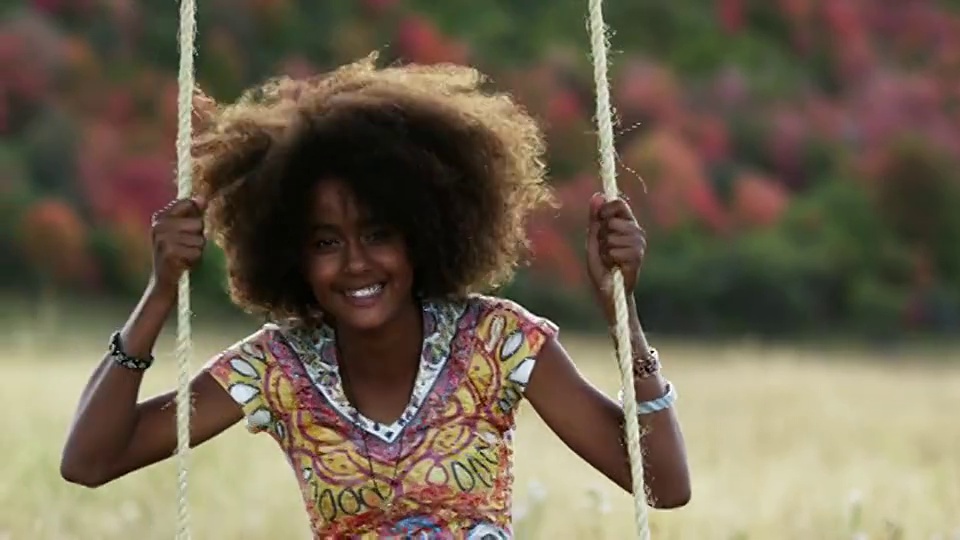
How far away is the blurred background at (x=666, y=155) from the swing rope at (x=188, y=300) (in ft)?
31.9

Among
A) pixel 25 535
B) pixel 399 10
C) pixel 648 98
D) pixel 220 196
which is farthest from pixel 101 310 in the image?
pixel 220 196

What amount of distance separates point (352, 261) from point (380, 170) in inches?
6.9

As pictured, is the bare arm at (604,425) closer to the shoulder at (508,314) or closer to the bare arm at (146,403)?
the shoulder at (508,314)

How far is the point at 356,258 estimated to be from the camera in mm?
3484

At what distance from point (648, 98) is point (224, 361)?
2199cm

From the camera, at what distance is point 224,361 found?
3.60 metres

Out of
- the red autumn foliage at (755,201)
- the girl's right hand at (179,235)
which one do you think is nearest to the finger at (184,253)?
the girl's right hand at (179,235)

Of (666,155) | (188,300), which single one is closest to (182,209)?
(188,300)

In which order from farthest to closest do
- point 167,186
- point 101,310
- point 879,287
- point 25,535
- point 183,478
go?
point 879,287, point 167,186, point 101,310, point 25,535, point 183,478

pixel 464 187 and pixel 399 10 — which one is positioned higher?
pixel 399 10

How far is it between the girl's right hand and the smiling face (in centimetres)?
26

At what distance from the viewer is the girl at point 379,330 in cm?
350

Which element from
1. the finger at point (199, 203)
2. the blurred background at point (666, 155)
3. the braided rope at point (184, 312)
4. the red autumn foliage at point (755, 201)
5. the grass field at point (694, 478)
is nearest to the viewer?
the braided rope at point (184, 312)

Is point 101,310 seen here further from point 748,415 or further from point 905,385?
point 748,415
